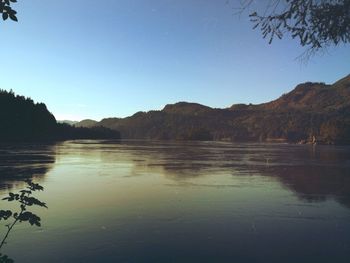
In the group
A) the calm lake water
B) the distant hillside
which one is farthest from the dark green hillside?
the calm lake water

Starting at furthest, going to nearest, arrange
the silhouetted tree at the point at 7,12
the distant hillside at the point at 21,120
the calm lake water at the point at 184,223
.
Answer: the distant hillside at the point at 21,120
the calm lake water at the point at 184,223
the silhouetted tree at the point at 7,12

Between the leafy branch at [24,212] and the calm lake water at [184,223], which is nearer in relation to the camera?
the leafy branch at [24,212]

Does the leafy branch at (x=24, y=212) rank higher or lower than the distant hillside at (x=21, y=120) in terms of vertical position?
lower

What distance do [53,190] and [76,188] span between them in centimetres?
156

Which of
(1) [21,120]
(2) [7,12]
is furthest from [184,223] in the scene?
(1) [21,120]

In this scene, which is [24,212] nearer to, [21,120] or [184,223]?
[184,223]

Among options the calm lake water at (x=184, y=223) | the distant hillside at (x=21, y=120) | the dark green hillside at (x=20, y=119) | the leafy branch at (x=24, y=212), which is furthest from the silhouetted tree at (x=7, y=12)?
the dark green hillside at (x=20, y=119)

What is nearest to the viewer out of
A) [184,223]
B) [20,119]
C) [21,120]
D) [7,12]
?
[7,12]

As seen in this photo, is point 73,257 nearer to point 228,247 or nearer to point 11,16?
point 228,247

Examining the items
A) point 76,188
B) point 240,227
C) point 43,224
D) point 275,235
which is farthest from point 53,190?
point 275,235

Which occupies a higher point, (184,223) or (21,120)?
(21,120)

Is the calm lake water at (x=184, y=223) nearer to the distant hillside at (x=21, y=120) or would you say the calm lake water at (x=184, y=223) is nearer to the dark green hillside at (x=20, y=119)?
the distant hillside at (x=21, y=120)

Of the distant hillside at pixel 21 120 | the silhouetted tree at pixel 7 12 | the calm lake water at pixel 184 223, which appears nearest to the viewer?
the silhouetted tree at pixel 7 12

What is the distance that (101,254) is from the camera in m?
10.6
